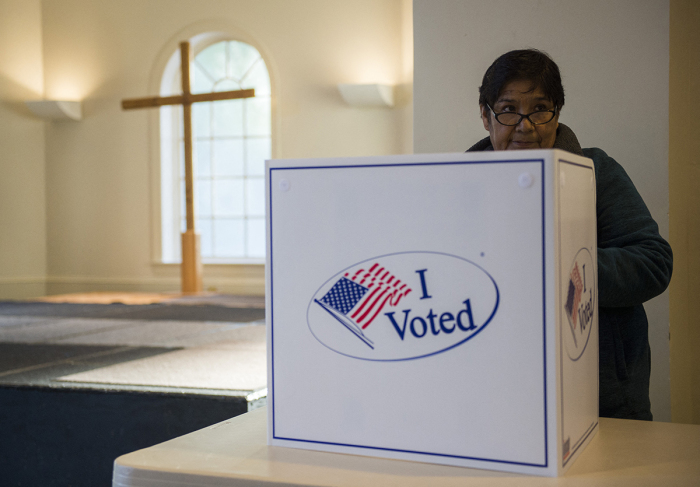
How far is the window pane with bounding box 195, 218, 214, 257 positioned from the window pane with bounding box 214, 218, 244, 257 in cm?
6

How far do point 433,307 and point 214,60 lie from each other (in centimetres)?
594

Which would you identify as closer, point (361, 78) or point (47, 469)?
point (47, 469)

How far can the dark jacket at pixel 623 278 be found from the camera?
0.66m

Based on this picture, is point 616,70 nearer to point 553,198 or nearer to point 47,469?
point 553,198

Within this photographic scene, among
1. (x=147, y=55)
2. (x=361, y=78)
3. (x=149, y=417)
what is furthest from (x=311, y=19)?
(x=149, y=417)

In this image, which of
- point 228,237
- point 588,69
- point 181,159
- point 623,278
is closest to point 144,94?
point 181,159

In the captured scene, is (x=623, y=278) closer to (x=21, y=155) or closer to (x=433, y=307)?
(x=433, y=307)

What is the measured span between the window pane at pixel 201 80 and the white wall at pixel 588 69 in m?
4.96

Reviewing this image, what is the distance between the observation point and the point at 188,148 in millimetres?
5258

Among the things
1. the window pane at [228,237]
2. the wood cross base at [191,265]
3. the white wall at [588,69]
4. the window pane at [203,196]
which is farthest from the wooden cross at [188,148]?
the white wall at [588,69]

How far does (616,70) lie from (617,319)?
0.58 metres

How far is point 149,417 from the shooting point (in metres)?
1.59

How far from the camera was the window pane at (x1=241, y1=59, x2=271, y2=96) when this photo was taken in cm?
582

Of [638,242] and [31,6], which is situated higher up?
[31,6]
